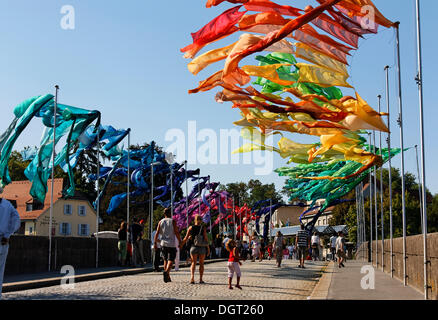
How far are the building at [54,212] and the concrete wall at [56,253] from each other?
35.4 meters

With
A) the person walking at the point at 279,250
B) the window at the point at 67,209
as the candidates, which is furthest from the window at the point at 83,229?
the person walking at the point at 279,250

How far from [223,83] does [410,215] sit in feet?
192

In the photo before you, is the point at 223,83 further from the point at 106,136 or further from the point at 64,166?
the point at 106,136

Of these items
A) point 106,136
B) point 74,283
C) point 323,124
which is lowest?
point 74,283

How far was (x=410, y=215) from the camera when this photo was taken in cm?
6862

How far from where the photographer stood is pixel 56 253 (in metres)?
20.2

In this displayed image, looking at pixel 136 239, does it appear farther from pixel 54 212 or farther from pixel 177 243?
pixel 54 212

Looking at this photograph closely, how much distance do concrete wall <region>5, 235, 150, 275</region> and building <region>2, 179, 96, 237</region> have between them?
35391mm

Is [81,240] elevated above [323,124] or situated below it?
below

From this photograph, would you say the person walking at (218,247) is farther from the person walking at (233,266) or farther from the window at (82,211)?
the person walking at (233,266)

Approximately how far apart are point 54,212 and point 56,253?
4471 centimetres
